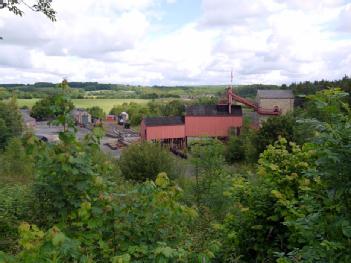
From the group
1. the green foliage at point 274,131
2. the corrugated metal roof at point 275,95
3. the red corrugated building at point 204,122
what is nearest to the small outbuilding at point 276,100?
the corrugated metal roof at point 275,95

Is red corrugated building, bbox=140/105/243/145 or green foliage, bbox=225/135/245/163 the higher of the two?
red corrugated building, bbox=140/105/243/145

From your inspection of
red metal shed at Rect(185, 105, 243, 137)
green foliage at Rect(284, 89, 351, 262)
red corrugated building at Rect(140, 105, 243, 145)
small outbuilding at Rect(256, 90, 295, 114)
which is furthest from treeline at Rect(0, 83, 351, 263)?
small outbuilding at Rect(256, 90, 295, 114)

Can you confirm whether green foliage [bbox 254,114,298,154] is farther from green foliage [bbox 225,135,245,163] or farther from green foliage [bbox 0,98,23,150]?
green foliage [bbox 0,98,23,150]

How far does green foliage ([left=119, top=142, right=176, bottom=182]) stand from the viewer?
86.6 ft

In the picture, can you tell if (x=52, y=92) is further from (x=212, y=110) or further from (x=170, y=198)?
(x=212, y=110)

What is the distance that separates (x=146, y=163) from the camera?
86.7 ft

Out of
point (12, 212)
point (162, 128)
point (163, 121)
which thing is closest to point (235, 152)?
point (162, 128)

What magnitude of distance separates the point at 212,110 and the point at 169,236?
48951mm

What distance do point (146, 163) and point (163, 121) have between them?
953 inches

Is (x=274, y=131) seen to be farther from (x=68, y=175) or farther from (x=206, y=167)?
(x=68, y=175)

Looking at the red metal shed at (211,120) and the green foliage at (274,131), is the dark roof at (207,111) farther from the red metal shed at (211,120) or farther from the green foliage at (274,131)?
the green foliage at (274,131)

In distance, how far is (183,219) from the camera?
13.8 ft

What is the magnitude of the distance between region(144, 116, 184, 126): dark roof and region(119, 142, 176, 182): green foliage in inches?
877

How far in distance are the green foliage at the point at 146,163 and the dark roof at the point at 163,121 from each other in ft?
73.1
